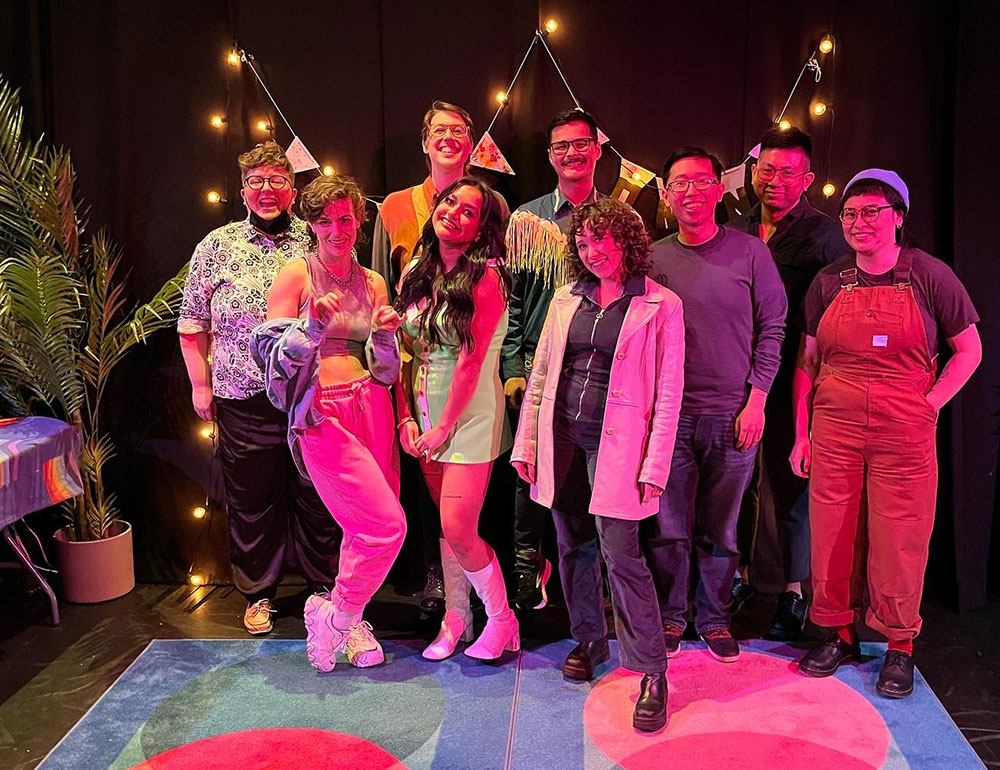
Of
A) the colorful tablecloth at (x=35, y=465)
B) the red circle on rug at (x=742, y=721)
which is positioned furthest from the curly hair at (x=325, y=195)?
the red circle on rug at (x=742, y=721)

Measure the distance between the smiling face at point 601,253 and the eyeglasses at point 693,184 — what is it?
406 millimetres

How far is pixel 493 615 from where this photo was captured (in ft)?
10.5

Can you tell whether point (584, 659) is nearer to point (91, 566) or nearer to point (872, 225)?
point (872, 225)

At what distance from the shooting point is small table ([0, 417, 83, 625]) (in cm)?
323

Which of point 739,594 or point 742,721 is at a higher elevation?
point 739,594

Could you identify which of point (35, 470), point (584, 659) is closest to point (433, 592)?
point (584, 659)

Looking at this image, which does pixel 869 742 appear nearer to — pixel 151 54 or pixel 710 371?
pixel 710 371

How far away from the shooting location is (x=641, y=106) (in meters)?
3.71

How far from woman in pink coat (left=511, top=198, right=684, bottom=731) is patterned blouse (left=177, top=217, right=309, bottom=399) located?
3.71 ft

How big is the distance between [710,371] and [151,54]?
9.03ft

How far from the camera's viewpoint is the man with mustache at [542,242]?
10.6ft

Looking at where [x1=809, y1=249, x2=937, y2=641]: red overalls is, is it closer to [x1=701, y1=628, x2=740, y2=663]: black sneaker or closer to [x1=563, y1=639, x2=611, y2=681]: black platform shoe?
[x1=701, y1=628, x2=740, y2=663]: black sneaker

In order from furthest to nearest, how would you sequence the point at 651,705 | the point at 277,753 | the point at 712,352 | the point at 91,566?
the point at 91,566 → the point at 712,352 → the point at 651,705 → the point at 277,753

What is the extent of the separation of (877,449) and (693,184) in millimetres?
1108
